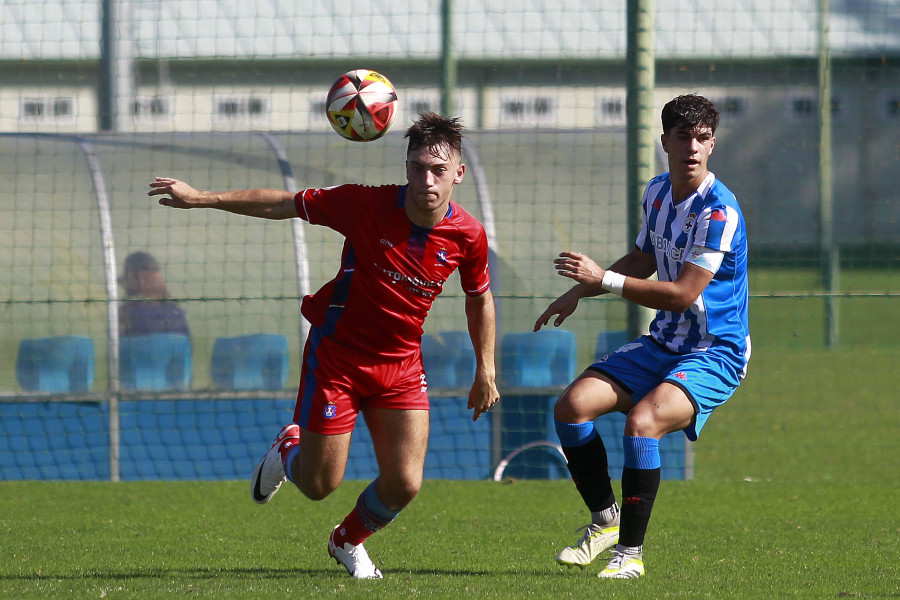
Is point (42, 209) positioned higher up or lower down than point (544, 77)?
lower down

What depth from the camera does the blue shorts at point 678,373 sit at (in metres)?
5.00

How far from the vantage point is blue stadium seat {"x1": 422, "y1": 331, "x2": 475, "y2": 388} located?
8.86 meters

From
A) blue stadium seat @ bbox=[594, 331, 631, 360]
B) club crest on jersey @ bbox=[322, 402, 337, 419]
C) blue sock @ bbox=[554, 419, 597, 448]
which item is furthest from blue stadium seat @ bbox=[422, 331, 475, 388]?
club crest on jersey @ bbox=[322, 402, 337, 419]

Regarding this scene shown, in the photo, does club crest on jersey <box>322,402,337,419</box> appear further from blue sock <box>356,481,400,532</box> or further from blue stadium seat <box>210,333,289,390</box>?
blue stadium seat <box>210,333,289,390</box>

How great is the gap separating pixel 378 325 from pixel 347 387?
30cm

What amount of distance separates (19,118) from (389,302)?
5.80 metres

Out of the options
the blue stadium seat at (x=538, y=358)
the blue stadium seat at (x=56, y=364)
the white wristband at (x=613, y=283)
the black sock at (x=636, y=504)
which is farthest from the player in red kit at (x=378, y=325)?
the blue stadium seat at (x=56, y=364)

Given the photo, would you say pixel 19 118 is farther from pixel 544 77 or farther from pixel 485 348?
pixel 485 348

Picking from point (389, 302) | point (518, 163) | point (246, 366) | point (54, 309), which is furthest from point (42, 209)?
point (389, 302)

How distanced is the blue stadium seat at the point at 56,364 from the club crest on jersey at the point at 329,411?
4.35m

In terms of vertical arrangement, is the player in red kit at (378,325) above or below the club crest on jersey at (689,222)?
below

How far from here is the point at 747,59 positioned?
967 cm

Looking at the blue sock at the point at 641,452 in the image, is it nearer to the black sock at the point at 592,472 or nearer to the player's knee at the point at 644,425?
the player's knee at the point at 644,425

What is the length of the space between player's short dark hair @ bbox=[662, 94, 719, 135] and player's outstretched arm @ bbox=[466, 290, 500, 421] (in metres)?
1.11
